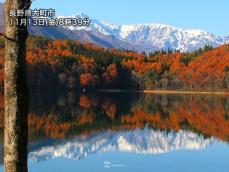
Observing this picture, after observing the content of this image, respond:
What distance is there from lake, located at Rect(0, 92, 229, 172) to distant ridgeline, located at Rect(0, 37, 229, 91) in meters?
63.6

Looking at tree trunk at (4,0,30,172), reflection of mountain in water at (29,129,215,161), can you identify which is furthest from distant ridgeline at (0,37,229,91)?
tree trunk at (4,0,30,172)

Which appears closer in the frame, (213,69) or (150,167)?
(150,167)

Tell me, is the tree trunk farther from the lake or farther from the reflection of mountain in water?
the reflection of mountain in water

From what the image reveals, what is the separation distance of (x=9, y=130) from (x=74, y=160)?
22062 millimetres

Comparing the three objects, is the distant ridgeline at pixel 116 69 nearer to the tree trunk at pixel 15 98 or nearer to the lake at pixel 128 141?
the lake at pixel 128 141

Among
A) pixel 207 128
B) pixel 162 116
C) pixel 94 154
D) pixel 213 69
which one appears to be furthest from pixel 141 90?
pixel 94 154

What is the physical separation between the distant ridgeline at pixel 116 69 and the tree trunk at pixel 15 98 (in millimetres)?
110531

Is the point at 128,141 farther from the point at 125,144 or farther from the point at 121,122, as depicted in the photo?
the point at 121,122

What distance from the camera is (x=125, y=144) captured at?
35.7 meters

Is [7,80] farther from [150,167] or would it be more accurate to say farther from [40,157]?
[40,157]

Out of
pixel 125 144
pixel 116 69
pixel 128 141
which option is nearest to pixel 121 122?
pixel 128 141

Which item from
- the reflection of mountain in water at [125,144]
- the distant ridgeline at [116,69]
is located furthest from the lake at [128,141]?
the distant ridgeline at [116,69]

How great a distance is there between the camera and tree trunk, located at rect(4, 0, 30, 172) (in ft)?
16.9

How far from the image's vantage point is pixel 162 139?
3991cm
